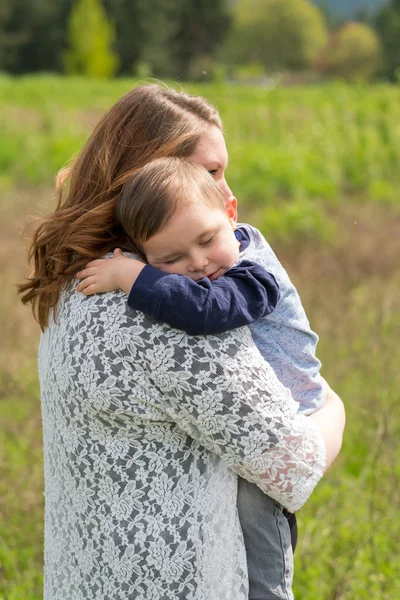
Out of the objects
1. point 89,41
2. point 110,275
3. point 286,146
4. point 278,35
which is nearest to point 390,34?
point 278,35

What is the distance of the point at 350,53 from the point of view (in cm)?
6900

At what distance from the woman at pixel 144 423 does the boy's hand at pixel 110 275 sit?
0.02m

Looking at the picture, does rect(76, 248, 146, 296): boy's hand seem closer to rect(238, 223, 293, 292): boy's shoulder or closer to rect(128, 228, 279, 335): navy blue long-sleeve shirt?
rect(128, 228, 279, 335): navy blue long-sleeve shirt

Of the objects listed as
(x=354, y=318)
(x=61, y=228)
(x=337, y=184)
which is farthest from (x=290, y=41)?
(x=61, y=228)

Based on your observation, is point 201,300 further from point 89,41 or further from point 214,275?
point 89,41

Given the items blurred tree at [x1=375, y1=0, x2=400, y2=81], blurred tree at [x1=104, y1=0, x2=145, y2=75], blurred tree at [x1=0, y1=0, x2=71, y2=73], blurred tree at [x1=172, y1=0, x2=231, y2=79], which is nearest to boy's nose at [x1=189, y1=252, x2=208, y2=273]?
blurred tree at [x1=0, y1=0, x2=71, y2=73]

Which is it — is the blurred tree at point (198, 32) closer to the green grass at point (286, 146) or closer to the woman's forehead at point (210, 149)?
the green grass at point (286, 146)

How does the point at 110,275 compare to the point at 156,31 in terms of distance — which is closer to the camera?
the point at 110,275

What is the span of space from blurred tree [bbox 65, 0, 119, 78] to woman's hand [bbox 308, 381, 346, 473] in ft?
148

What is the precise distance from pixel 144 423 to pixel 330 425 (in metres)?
0.39

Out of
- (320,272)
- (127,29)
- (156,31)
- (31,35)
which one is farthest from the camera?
(127,29)

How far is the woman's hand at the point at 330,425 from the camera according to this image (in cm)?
161

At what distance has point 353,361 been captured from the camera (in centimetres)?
520

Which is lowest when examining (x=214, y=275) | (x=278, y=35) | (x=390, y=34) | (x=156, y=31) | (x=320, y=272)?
(x=278, y=35)
